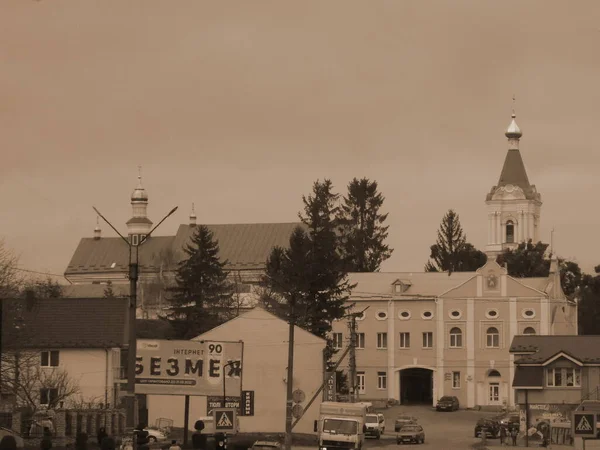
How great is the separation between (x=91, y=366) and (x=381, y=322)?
43775 millimetres

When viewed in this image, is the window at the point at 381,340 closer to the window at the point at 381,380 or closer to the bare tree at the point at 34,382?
the window at the point at 381,380

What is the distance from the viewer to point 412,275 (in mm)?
128125

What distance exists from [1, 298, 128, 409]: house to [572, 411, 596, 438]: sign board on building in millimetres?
43373

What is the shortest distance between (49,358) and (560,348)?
101 feet

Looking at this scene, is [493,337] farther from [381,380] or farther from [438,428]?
[438,428]

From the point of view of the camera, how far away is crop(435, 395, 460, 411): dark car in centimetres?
11281

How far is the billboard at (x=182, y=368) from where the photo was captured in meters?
62.0

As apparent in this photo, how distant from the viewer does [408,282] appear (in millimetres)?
126125

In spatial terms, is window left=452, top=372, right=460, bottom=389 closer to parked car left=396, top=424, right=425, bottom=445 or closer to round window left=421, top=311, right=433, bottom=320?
round window left=421, top=311, right=433, bottom=320

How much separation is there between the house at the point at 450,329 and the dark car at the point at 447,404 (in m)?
3.19

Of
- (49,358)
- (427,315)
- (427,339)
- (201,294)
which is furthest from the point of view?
(427,315)

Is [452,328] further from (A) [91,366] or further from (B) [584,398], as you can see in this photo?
(A) [91,366]

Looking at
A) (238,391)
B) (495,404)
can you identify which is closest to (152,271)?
(495,404)

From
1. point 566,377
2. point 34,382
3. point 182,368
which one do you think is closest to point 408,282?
point 566,377
